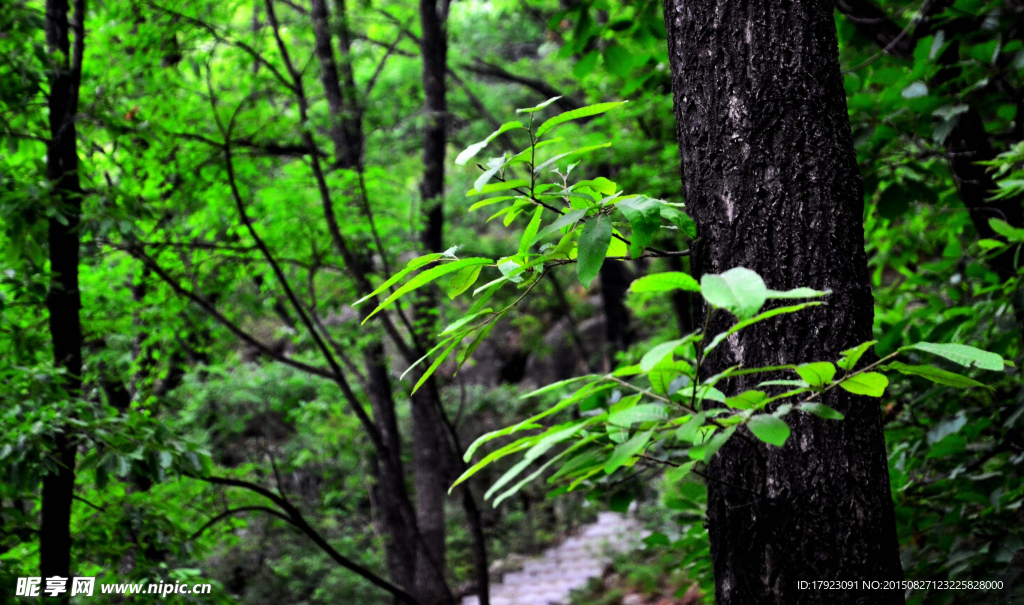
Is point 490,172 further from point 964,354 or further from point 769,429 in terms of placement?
point 964,354

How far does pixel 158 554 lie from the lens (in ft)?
10.2

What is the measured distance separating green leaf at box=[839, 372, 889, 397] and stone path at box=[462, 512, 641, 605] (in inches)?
296

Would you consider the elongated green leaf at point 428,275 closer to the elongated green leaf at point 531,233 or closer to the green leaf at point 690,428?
the elongated green leaf at point 531,233

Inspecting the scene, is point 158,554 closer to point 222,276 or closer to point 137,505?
point 137,505

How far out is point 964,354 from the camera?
2.41 feet

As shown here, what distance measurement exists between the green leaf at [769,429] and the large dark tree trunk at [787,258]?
293mm

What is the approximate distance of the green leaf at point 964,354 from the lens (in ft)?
2.31

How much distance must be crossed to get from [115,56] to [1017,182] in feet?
16.1

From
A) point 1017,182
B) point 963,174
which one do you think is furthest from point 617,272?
point 1017,182

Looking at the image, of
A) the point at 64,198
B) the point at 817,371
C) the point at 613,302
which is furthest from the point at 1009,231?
the point at 613,302

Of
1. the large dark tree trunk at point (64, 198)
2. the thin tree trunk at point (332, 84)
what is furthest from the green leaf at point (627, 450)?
the thin tree trunk at point (332, 84)

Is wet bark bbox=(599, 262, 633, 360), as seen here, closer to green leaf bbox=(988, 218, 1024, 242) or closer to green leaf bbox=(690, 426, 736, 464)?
green leaf bbox=(988, 218, 1024, 242)

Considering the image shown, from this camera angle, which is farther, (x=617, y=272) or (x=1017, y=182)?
(x=617, y=272)

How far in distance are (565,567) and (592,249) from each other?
9845mm
